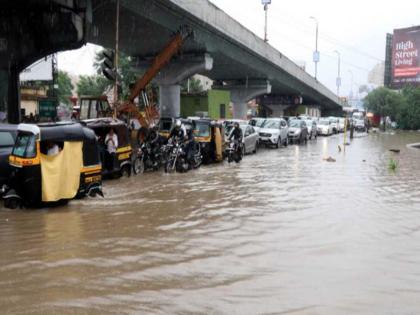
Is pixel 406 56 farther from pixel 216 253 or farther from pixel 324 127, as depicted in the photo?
pixel 216 253

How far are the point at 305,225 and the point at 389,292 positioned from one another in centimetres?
344

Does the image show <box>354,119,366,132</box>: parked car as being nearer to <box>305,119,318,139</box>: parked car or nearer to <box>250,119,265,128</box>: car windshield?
<box>305,119,318,139</box>: parked car

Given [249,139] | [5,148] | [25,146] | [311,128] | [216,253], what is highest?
[25,146]

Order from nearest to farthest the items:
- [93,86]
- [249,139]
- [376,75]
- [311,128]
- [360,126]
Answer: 1. [249,139]
2. [311,128]
3. [360,126]
4. [93,86]
5. [376,75]

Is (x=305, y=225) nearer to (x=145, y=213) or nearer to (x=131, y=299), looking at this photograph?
(x=145, y=213)

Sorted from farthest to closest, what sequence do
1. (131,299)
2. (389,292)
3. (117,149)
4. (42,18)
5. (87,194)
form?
(42,18) < (117,149) < (87,194) < (389,292) < (131,299)

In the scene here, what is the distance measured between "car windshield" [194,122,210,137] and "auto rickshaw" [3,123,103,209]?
9502 mm

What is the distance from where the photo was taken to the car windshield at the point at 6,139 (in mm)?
11586

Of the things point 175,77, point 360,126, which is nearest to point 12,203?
point 175,77

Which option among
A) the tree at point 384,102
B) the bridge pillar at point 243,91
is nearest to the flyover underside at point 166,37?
the bridge pillar at point 243,91

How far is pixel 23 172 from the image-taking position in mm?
10016

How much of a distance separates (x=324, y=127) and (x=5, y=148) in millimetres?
40713

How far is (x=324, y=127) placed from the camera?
49.3 metres

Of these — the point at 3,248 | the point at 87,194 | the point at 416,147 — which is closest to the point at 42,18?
the point at 87,194
